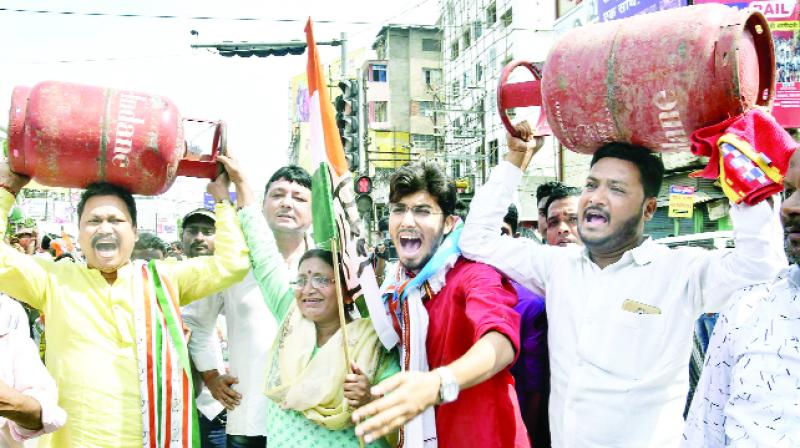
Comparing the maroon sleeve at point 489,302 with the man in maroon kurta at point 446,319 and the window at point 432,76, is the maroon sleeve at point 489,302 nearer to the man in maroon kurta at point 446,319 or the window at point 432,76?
the man in maroon kurta at point 446,319

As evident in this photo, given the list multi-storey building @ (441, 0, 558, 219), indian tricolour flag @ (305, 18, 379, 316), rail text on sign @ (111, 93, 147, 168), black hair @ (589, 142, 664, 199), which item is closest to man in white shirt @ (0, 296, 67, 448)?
rail text on sign @ (111, 93, 147, 168)

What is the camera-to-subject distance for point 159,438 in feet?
9.41

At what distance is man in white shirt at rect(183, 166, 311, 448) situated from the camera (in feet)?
11.1

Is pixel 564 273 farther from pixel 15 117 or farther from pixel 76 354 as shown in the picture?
pixel 15 117

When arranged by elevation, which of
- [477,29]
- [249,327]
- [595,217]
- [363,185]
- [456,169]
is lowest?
[249,327]

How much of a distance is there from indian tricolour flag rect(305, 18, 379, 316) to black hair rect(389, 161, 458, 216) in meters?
0.18

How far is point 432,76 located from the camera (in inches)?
1668

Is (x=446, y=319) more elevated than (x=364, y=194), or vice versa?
(x=364, y=194)

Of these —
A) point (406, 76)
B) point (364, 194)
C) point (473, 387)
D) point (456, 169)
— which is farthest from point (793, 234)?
point (406, 76)

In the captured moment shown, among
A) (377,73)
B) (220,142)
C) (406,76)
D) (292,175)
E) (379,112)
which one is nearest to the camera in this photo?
(220,142)

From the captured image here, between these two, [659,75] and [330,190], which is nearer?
[659,75]

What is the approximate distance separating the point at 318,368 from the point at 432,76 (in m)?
40.9

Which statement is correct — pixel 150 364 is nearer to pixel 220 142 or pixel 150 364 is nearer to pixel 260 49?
pixel 220 142

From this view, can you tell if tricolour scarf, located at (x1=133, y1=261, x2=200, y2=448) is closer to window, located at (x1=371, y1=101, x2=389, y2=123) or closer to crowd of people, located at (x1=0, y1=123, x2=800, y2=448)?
crowd of people, located at (x1=0, y1=123, x2=800, y2=448)
